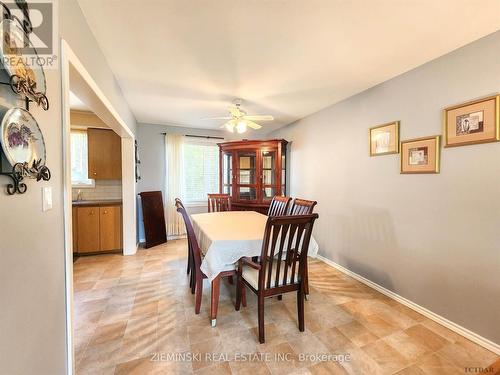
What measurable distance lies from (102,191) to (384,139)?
440cm

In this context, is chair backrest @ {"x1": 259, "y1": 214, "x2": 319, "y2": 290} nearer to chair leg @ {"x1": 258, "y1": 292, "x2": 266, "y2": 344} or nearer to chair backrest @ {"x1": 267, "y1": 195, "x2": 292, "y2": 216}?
chair leg @ {"x1": 258, "y1": 292, "x2": 266, "y2": 344}

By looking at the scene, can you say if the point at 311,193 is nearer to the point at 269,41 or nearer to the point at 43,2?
the point at 269,41

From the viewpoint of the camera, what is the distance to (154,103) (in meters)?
3.13

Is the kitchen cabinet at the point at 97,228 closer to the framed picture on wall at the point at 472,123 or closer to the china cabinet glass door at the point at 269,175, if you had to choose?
the china cabinet glass door at the point at 269,175

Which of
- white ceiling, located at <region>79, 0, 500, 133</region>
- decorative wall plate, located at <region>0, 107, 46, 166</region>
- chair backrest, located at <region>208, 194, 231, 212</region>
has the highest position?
white ceiling, located at <region>79, 0, 500, 133</region>

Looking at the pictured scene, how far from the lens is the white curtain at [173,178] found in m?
4.29

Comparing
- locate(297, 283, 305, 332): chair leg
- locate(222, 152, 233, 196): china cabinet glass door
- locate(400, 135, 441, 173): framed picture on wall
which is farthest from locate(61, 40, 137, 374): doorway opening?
locate(400, 135, 441, 173): framed picture on wall

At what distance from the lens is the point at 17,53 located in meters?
0.79

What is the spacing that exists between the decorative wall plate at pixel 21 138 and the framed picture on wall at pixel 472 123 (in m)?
2.75

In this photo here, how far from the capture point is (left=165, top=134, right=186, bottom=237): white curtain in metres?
4.29

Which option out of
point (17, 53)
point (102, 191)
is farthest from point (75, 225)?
point (17, 53)

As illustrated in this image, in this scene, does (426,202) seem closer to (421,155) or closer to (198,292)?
(421,155)

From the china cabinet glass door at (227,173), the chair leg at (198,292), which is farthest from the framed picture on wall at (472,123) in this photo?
the china cabinet glass door at (227,173)

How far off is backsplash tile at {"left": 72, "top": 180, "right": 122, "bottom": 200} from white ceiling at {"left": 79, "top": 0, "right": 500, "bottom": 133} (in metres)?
1.87
